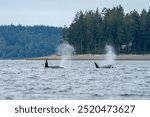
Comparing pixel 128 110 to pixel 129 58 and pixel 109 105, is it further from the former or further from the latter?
pixel 129 58

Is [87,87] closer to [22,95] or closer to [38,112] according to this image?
[22,95]

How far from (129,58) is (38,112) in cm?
15810

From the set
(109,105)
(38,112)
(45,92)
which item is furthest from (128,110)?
(45,92)

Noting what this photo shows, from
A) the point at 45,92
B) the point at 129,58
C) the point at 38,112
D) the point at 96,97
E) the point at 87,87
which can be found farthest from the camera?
the point at 129,58

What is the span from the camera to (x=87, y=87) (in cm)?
5891

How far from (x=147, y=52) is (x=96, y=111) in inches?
6436

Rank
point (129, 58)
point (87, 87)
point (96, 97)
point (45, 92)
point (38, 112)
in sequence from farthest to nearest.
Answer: point (129, 58)
point (87, 87)
point (45, 92)
point (96, 97)
point (38, 112)

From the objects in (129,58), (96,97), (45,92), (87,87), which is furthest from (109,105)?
Answer: (129,58)

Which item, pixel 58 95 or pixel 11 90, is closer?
pixel 58 95

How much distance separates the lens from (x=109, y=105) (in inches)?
1336

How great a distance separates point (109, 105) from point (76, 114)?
2.35 metres

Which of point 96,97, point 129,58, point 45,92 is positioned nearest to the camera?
point 96,97

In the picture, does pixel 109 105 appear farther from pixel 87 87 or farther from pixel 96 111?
pixel 87 87

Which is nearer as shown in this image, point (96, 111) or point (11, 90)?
point (96, 111)
